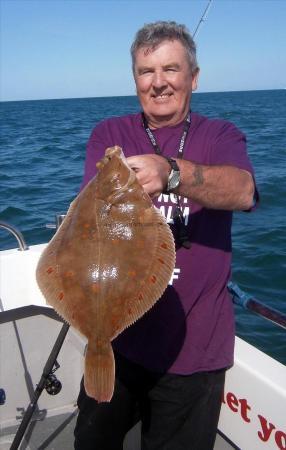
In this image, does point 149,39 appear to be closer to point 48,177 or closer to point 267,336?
point 267,336

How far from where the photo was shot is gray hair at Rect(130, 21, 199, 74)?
259cm

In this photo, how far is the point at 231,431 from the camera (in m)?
3.10

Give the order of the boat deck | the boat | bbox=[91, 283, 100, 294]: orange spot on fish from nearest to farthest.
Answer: bbox=[91, 283, 100, 294]: orange spot on fish
the boat
the boat deck

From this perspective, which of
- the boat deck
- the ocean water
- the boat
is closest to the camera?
the boat

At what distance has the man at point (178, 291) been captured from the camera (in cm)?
261

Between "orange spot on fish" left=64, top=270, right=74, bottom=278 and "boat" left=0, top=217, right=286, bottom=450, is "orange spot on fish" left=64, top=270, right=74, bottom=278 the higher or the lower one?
the higher one

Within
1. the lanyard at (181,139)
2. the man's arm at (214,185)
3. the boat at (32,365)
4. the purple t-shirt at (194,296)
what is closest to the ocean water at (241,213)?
the boat at (32,365)

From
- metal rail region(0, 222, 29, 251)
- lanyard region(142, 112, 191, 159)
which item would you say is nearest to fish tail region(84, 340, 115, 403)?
lanyard region(142, 112, 191, 159)

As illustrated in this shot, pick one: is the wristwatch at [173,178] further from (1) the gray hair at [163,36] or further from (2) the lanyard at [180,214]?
(1) the gray hair at [163,36]

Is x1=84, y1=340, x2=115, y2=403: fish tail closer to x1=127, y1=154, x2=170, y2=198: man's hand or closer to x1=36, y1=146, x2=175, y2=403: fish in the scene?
x1=36, y1=146, x2=175, y2=403: fish

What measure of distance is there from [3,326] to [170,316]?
199cm

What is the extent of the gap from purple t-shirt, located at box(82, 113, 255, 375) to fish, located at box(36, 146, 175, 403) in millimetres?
568

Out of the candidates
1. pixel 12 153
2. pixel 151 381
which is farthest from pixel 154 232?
pixel 12 153

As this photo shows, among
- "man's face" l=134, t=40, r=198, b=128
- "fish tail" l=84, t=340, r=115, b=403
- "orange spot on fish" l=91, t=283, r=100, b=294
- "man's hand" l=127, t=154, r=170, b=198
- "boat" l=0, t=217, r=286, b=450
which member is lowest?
"boat" l=0, t=217, r=286, b=450
